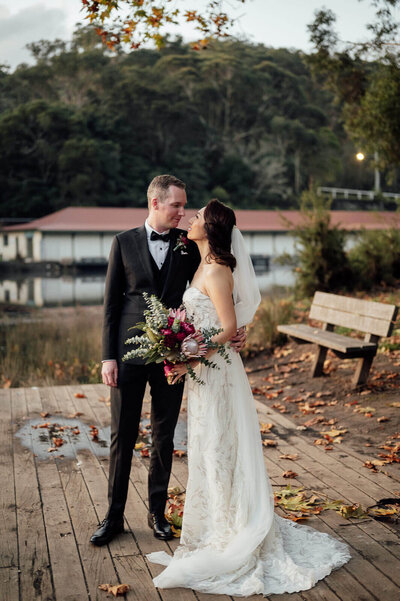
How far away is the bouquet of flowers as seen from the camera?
3223mm

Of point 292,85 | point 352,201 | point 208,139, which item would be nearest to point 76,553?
point 352,201

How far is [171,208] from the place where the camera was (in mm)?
3602

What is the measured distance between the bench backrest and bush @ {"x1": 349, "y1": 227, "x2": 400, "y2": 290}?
564cm

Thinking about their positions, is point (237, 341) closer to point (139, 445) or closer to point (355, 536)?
point (355, 536)

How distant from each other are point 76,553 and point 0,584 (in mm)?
459

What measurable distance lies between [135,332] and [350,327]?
13.5ft

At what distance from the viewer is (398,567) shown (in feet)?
10.4

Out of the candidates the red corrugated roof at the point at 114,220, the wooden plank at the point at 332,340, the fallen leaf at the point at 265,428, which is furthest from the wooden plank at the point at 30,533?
the red corrugated roof at the point at 114,220

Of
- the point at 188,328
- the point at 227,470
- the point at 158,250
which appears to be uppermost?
the point at 158,250

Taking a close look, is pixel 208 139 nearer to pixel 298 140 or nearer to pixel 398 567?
pixel 298 140

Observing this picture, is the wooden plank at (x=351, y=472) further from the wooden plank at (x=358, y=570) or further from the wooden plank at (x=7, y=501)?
the wooden plank at (x=7, y=501)

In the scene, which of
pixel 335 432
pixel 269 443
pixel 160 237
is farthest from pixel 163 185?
pixel 335 432

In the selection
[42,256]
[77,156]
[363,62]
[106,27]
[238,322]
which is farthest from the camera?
[77,156]

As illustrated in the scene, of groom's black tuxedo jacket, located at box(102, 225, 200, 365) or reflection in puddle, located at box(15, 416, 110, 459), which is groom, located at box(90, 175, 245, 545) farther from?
reflection in puddle, located at box(15, 416, 110, 459)
